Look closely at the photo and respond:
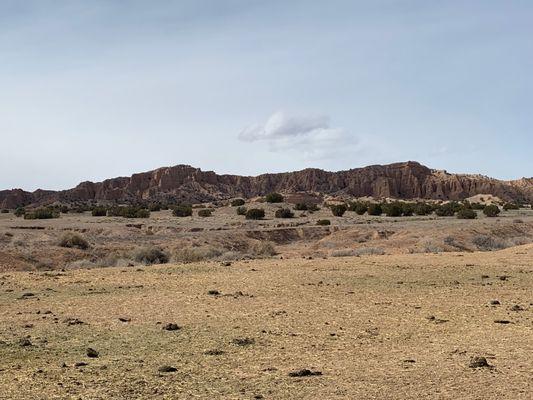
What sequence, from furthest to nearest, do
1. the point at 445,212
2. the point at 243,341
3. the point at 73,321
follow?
the point at 445,212 < the point at 73,321 < the point at 243,341

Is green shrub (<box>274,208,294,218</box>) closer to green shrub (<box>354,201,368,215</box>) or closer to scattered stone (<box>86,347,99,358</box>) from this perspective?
green shrub (<box>354,201,368,215</box>)

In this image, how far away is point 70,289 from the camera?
690 inches

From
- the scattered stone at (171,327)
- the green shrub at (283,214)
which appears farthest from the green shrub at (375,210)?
Answer: the scattered stone at (171,327)

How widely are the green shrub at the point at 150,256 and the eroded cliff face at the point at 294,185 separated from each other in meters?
117

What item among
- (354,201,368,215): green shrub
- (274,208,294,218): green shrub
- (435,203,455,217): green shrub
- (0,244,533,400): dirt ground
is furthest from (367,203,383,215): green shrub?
(0,244,533,400): dirt ground

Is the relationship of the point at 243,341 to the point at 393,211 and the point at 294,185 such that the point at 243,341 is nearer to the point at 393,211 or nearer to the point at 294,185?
the point at 393,211

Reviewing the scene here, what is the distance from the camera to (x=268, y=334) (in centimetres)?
1126

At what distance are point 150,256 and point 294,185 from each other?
14000 centimetres

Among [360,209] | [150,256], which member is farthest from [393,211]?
[150,256]

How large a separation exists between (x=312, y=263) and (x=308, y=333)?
486 inches

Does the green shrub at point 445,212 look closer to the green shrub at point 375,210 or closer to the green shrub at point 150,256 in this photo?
the green shrub at point 375,210

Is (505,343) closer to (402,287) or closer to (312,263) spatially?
(402,287)

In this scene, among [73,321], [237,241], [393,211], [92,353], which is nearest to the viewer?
[92,353]

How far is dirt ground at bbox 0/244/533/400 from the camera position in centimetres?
778
